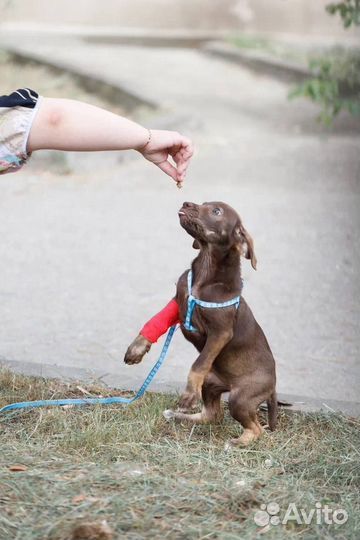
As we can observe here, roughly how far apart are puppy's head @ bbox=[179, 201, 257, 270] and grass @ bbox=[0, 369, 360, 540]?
757 mm

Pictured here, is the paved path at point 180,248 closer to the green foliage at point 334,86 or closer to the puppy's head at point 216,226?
the green foliage at point 334,86

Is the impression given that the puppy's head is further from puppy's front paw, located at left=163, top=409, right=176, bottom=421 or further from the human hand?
puppy's front paw, located at left=163, top=409, right=176, bottom=421

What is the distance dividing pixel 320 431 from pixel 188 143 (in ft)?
4.08

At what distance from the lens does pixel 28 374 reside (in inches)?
180

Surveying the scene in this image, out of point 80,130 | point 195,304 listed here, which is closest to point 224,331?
point 195,304

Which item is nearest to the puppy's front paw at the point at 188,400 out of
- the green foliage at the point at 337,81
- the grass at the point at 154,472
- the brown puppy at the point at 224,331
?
the brown puppy at the point at 224,331

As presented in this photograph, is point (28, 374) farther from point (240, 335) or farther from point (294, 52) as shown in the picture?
point (294, 52)

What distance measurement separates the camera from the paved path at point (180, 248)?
5508mm

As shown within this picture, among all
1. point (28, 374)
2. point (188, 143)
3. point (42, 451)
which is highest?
point (188, 143)

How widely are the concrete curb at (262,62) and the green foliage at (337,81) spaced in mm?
690

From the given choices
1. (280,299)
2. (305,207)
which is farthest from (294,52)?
(280,299)

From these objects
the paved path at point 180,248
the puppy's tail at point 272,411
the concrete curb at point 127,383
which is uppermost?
the puppy's tail at point 272,411

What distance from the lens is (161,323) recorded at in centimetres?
388

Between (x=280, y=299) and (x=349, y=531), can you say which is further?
(x=280, y=299)
